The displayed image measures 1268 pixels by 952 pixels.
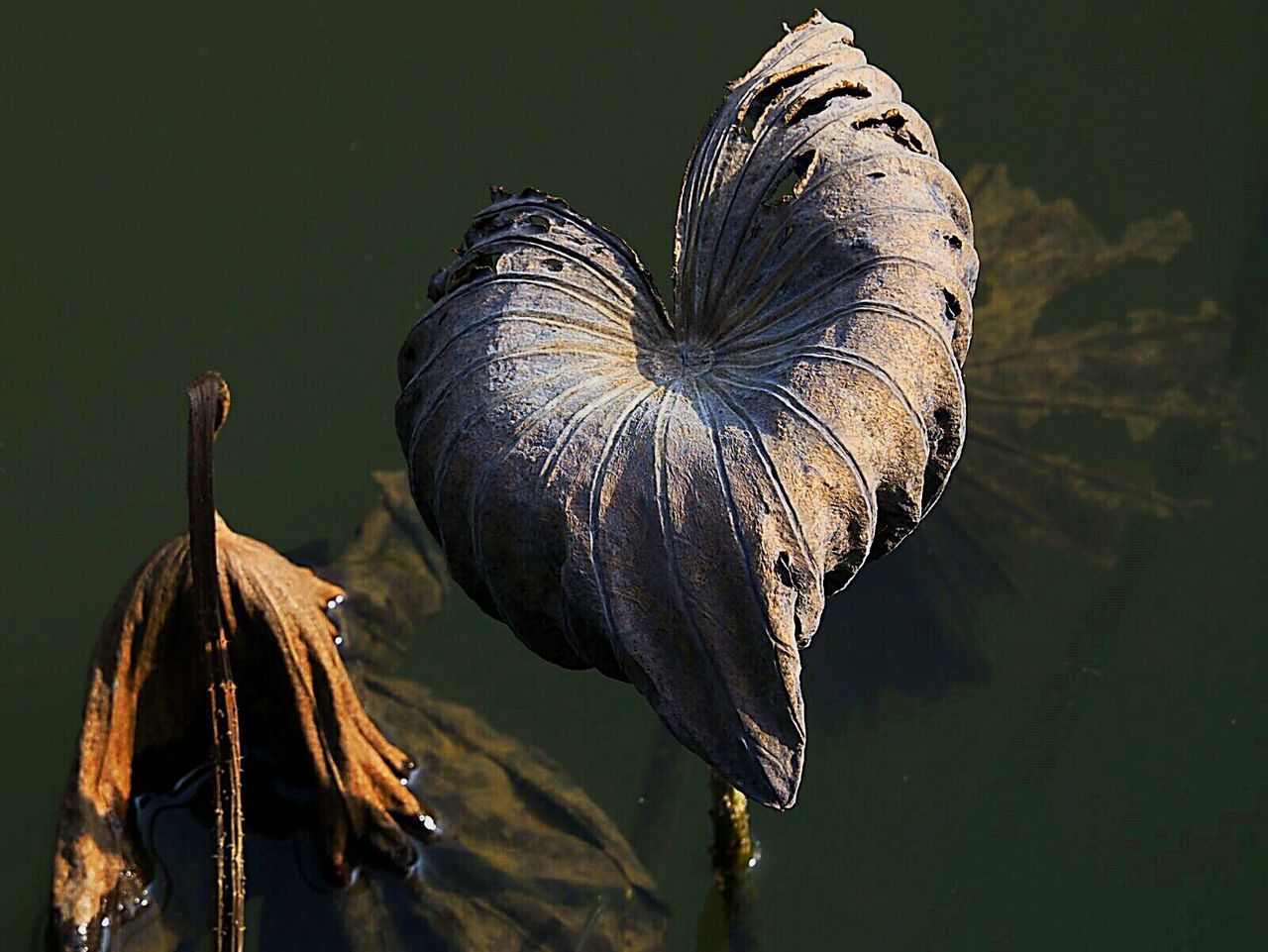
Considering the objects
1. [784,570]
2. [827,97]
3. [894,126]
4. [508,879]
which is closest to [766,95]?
[827,97]

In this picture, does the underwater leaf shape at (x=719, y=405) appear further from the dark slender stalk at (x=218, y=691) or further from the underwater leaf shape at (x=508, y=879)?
the underwater leaf shape at (x=508, y=879)

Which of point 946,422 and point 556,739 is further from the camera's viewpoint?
point 556,739

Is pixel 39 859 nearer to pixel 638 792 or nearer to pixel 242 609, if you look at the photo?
pixel 242 609

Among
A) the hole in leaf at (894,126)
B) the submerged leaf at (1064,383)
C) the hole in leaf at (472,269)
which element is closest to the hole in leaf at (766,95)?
the hole in leaf at (894,126)

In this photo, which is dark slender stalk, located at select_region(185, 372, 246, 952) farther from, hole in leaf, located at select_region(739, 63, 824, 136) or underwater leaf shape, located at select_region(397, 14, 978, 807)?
hole in leaf, located at select_region(739, 63, 824, 136)

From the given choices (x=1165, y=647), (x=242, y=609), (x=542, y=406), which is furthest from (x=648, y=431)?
(x=1165, y=647)

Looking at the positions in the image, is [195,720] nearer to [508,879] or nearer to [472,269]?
[508,879]
